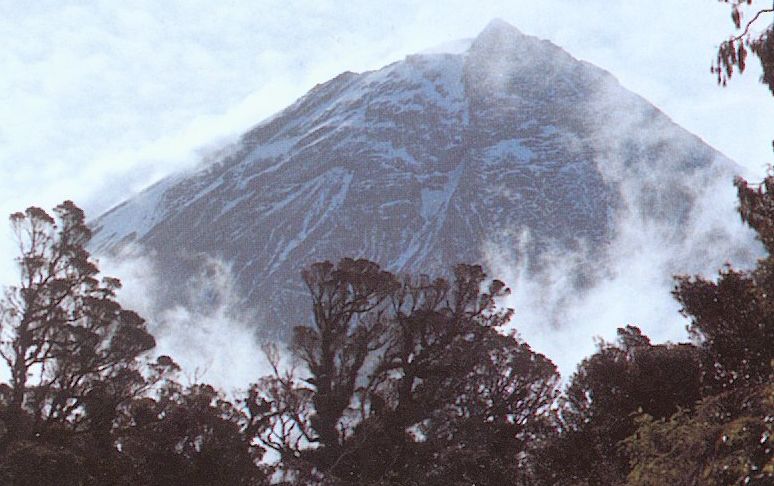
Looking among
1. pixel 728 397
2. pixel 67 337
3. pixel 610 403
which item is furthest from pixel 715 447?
pixel 67 337

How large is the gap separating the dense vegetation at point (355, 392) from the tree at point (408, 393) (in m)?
0.08

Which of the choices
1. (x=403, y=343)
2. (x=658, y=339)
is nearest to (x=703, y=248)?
(x=658, y=339)

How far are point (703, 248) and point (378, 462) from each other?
18868 cm

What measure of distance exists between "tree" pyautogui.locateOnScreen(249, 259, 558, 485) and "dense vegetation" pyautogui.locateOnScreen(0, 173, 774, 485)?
0.27 ft

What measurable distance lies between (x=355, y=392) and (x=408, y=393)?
85.1 inches

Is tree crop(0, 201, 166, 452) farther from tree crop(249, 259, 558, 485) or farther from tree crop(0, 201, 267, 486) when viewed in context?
tree crop(249, 259, 558, 485)

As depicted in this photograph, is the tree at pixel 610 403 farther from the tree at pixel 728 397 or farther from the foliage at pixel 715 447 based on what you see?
the foliage at pixel 715 447

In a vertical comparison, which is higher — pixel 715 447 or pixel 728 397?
pixel 728 397

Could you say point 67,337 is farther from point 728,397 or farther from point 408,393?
point 728,397

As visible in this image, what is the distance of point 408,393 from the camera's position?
29969 mm

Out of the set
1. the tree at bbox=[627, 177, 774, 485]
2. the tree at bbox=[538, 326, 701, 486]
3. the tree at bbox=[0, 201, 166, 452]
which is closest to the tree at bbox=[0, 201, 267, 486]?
the tree at bbox=[0, 201, 166, 452]

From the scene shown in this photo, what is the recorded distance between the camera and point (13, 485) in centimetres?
1991

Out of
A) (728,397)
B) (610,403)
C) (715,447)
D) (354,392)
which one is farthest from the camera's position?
(354,392)

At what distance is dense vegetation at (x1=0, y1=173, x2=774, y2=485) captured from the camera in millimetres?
20734
